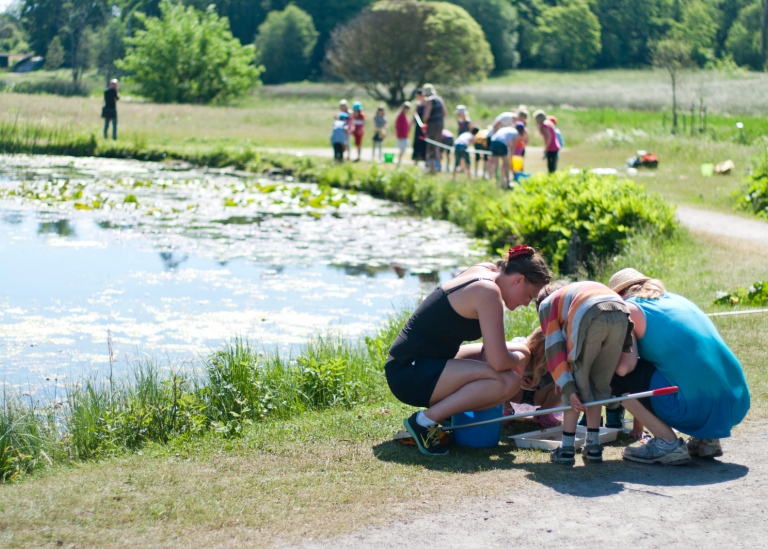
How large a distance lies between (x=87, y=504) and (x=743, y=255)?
932 cm

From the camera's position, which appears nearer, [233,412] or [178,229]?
[233,412]

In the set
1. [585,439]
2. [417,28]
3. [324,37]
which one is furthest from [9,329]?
[324,37]

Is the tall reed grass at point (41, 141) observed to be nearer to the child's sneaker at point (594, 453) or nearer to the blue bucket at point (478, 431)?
the blue bucket at point (478, 431)

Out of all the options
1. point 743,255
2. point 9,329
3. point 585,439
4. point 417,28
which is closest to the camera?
point 585,439

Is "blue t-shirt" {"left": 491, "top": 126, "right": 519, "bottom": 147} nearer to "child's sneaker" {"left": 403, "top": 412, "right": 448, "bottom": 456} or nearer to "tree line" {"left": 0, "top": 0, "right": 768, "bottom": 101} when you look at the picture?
"child's sneaker" {"left": 403, "top": 412, "right": 448, "bottom": 456}

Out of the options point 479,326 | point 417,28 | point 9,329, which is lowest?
point 9,329

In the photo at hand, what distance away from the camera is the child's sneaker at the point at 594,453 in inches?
209

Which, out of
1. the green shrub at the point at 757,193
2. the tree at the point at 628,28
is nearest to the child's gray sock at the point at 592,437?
the green shrub at the point at 757,193

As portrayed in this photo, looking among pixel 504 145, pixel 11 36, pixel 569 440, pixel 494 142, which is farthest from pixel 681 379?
pixel 11 36

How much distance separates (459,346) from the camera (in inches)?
228

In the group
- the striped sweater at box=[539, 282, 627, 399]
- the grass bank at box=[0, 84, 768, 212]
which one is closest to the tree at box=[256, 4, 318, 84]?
the grass bank at box=[0, 84, 768, 212]

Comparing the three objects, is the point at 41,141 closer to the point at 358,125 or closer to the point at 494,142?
the point at 358,125

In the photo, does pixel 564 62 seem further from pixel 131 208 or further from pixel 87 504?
pixel 87 504

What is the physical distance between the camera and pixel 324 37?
88562mm
